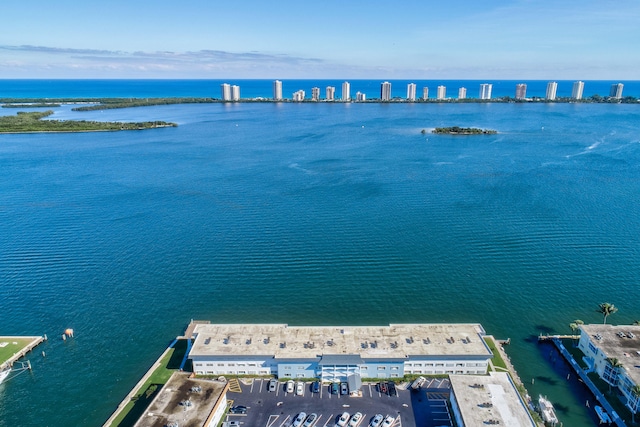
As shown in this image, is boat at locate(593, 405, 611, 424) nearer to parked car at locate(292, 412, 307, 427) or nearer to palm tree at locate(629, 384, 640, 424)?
palm tree at locate(629, 384, 640, 424)

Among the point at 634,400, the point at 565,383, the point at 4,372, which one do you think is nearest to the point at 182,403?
the point at 4,372

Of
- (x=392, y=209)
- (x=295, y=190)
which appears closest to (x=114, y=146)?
(x=295, y=190)

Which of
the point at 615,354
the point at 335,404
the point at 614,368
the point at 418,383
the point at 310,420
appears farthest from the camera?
the point at 615,354

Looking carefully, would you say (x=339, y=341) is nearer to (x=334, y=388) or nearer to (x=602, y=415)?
(x=334, y=388)

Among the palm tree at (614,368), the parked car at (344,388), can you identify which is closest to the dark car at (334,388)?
the parked car at (344,388)

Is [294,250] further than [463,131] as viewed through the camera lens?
No

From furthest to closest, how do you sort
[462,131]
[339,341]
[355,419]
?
1. [462,131]
2. [339,341]
3. [355,419]

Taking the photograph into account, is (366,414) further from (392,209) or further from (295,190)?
(295,190)

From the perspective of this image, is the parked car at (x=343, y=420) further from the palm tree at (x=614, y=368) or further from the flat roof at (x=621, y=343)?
the flat roof at (x=621, y=343)
